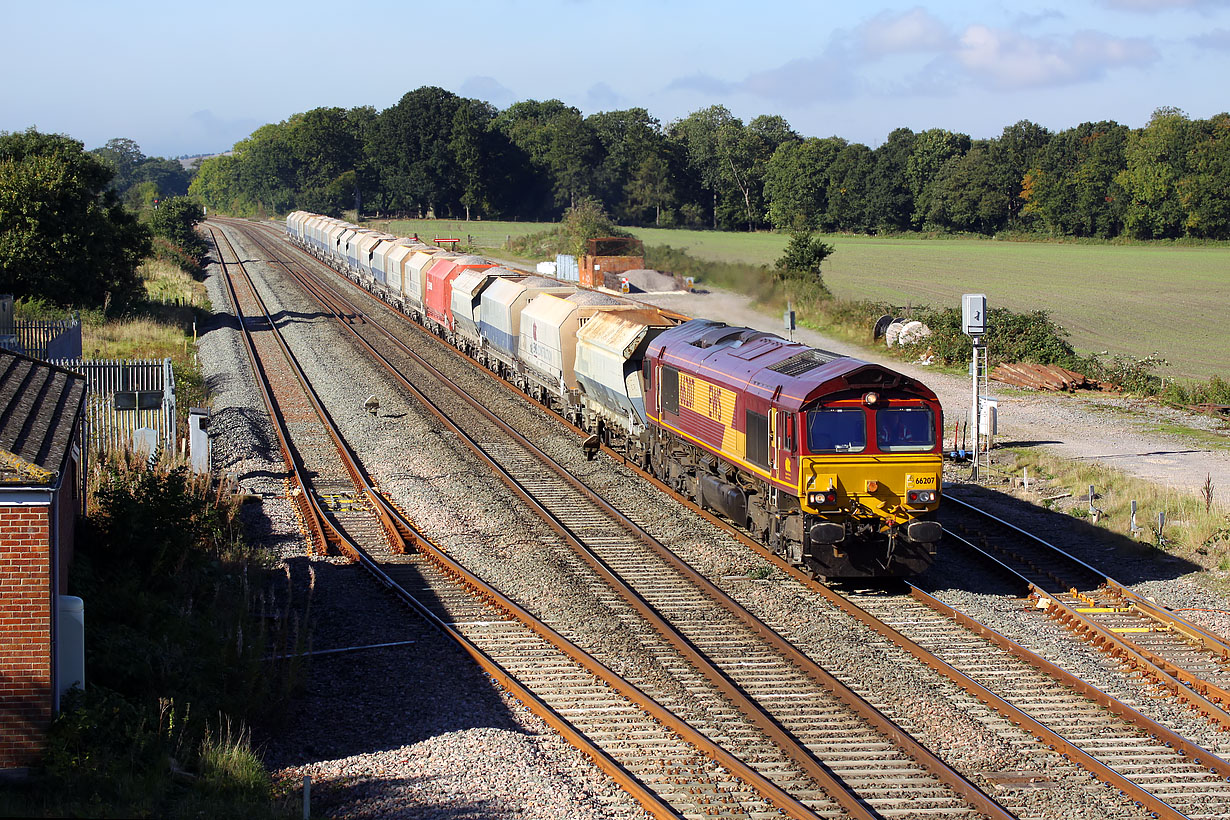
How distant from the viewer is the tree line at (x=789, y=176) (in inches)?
4220

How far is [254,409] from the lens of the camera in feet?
104

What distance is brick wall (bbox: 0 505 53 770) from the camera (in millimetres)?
10109

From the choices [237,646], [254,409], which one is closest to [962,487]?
[237,646]

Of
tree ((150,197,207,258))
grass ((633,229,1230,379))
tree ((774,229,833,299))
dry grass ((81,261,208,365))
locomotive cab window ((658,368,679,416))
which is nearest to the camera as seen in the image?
locomotive cab window ((658,368,679,416))

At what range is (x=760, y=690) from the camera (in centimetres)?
1330

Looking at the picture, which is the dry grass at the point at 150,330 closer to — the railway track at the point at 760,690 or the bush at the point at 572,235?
Answer: the railway track at the point at 760,690

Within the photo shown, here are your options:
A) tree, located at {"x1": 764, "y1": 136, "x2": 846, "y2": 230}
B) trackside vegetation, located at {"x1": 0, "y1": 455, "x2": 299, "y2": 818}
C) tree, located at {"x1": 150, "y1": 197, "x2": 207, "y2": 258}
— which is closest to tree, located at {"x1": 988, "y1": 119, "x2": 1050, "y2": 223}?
tree, located at {"x1": 764, "y1": 136, "x2": 846, "y2": 230}

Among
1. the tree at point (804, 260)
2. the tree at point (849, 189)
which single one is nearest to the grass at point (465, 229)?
the tree at point (849, 189)

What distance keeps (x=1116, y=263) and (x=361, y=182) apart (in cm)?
8617

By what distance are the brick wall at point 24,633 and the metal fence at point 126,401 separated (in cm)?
1357

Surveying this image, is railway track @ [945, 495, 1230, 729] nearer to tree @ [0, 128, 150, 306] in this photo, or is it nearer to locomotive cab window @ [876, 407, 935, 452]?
locomotive cab window @ [876, 407, 935, 452]

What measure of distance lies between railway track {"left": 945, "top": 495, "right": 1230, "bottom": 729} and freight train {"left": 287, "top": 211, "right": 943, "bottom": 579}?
84.4 inches

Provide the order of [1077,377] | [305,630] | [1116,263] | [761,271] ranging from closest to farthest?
[305,630], [1077,377], [761,271], [1116,263]

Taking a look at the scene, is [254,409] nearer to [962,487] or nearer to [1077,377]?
[962,487]
